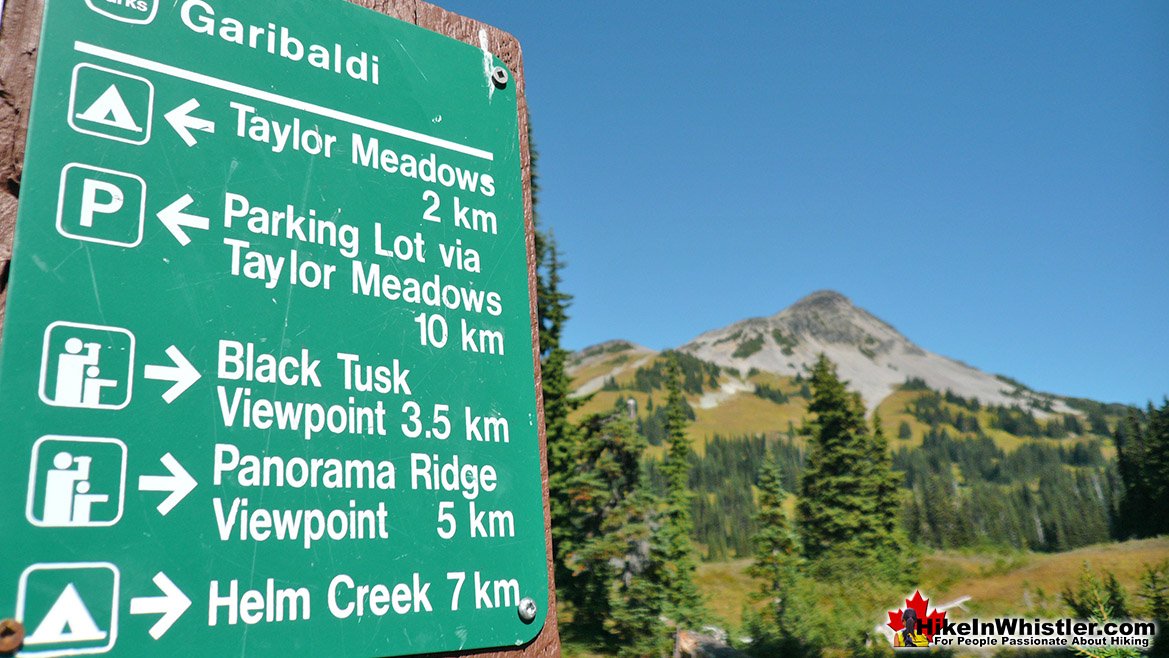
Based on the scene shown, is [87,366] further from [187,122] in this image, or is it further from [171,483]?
[187,122]

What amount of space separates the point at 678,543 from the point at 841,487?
17787 mm

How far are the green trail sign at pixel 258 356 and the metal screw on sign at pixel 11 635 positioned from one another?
15 millimetres

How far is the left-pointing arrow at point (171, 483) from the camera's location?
65.3 inches

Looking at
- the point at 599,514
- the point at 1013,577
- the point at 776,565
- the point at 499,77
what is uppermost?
the point at 499,77

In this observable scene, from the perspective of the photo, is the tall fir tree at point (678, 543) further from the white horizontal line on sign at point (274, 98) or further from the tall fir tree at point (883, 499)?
the white horizontal line on sign at point (274, 98)

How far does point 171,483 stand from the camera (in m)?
1.69

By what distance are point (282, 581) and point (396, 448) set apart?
471 mm

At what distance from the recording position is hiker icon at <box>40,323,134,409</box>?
5.33 feet

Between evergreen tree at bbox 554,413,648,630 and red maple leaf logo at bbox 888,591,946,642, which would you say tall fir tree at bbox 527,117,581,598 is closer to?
evergreen tree at bbox 554,413,648,630

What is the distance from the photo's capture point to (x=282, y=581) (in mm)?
1778

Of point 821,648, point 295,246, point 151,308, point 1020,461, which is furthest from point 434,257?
point 1020,461

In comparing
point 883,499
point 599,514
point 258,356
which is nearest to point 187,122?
point 258,356

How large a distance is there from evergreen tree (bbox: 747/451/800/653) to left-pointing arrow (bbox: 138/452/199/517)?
3633 centimetres

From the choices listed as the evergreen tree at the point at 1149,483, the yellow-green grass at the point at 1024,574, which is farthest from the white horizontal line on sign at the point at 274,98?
the evergreen tree at the point at 1149,483
